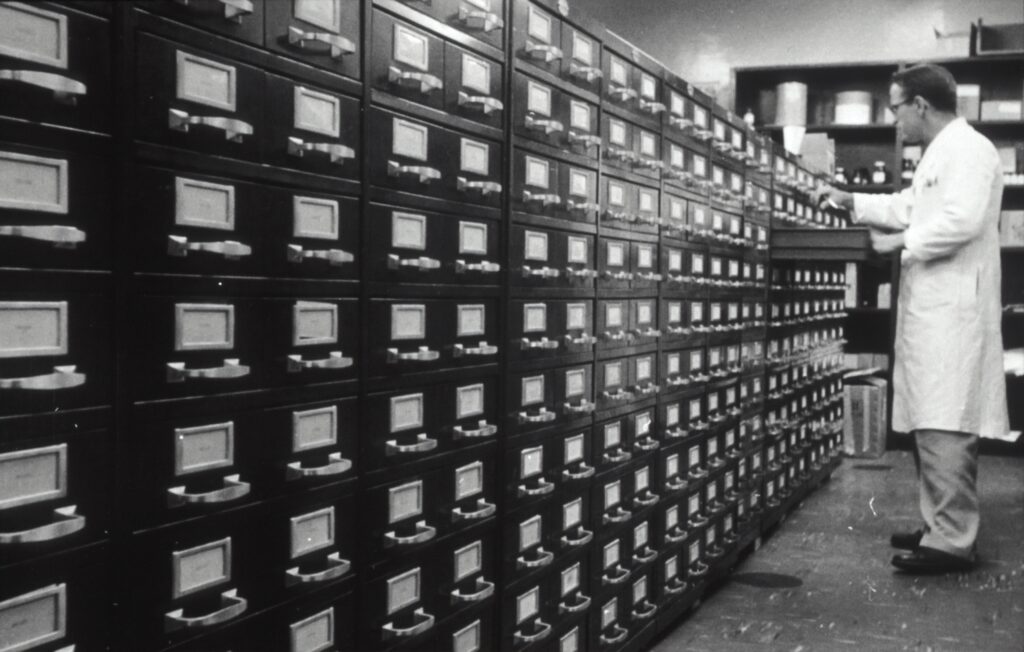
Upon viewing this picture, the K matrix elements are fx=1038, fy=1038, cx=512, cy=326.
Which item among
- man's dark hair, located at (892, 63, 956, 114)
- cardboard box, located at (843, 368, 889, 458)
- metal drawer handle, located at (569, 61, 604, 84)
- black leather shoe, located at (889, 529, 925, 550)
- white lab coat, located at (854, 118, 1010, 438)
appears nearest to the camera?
metal drawer handle, located at (569, 61, 604, 84)

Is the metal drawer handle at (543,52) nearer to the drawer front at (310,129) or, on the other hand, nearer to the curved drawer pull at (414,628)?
the drawer front at (310,129)

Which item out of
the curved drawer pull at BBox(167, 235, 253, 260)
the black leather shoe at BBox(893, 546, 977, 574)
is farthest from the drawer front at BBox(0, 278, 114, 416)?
the black leather shoe at BBox(893, 546, 977, 574)

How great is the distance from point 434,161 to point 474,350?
1.26 ft

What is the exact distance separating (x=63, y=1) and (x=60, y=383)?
409 millimetres

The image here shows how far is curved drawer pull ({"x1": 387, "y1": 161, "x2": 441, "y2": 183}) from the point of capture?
1726 mm

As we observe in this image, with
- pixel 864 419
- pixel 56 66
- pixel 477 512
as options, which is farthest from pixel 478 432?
pixel 864 419

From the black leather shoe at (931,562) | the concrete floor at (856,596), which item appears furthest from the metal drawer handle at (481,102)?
the black leather shoe at (931,562)

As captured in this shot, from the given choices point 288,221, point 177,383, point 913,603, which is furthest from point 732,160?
point 177,383

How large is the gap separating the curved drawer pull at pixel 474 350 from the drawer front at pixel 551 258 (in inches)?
6.6

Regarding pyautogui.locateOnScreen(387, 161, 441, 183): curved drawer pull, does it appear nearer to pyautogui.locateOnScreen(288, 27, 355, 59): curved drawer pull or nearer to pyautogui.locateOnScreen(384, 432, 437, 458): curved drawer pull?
pyautogui.locateOnScreen(288, 27, 355, 59): curved drawer pull

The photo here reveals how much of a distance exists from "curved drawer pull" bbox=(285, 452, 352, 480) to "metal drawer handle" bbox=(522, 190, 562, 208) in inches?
31.6

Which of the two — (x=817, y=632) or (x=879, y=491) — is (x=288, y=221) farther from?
(x=879, y=491)

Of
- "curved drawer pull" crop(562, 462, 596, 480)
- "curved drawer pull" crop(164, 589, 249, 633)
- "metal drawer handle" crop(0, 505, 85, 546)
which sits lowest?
"curved drawer pull" crop(562, 462, 596, 480)

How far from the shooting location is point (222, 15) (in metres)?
1.34
